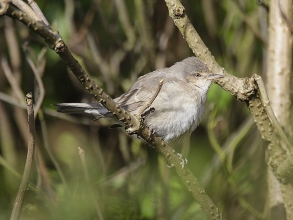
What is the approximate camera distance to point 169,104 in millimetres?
3553

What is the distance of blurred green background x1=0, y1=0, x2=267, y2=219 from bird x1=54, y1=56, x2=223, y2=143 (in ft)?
0.85

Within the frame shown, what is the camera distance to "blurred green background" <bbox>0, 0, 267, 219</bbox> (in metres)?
3.92

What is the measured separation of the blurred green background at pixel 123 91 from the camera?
3920mm

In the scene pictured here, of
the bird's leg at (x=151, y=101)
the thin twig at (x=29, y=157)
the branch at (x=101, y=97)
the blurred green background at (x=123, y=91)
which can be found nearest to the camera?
the branch at (x=101, y=97)

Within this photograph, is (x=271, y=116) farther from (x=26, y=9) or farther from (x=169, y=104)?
(x=26, y=9)

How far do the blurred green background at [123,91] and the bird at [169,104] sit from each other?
0.26 m

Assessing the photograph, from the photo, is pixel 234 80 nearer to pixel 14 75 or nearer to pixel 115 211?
pixel 115 211

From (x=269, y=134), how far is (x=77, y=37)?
2393mm

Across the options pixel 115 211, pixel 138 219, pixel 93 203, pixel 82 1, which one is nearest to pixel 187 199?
pixel 138 219

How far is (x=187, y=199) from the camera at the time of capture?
3.98 metres

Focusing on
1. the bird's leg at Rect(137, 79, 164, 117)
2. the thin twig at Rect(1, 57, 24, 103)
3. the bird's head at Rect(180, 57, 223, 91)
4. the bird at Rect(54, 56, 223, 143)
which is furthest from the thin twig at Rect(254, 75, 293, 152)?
the thin twig at Rect(1, 57, 24, 103)

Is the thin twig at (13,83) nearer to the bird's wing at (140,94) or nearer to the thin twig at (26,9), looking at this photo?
the bird's wing at (140,94)

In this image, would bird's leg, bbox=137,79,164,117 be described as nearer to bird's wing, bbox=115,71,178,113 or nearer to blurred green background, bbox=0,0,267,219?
bird's wing, bbox=115,71,178,113

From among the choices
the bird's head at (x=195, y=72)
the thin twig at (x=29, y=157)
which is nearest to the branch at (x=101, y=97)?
the thin twig at (x=29, y=157)
